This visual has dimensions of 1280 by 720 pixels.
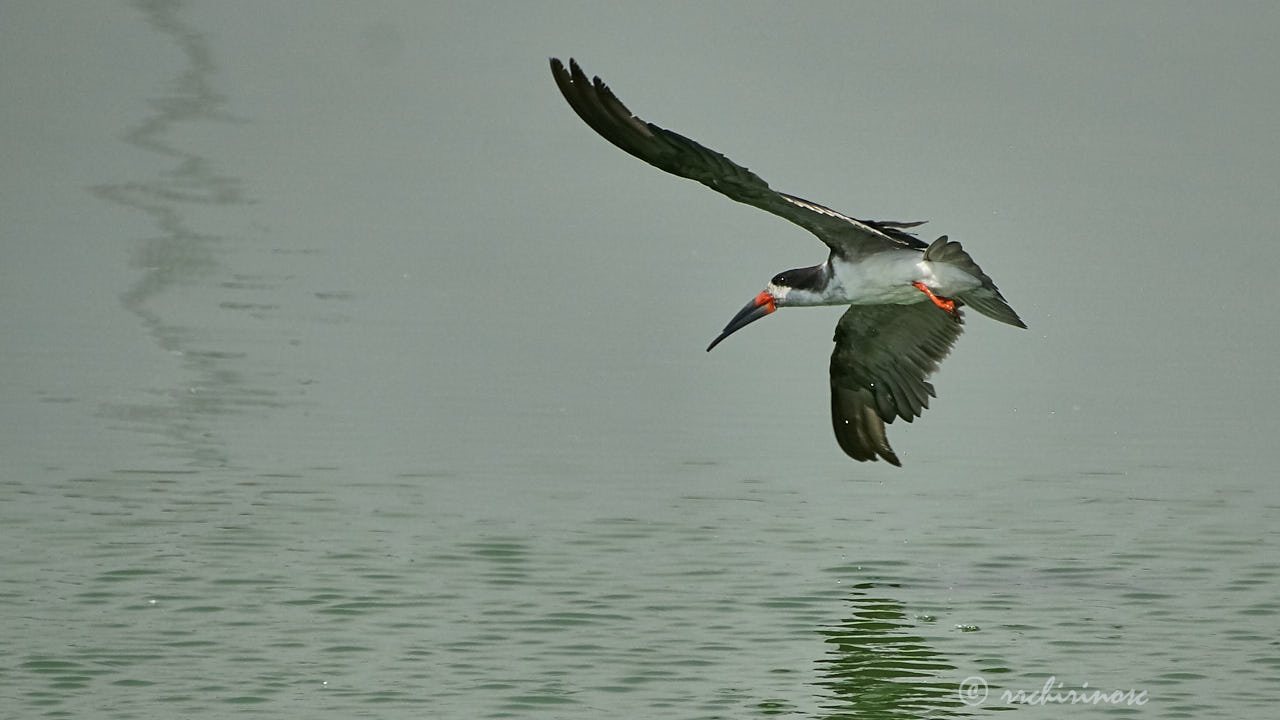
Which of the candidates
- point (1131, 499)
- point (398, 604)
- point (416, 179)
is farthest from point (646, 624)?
point (416, 179)

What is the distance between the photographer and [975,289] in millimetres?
10547

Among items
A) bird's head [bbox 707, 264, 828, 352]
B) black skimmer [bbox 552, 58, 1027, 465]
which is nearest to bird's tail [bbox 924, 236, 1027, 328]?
black skimmer [bbox 552, 58, 1027, 465]

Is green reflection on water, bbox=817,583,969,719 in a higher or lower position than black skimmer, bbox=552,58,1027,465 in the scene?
lower

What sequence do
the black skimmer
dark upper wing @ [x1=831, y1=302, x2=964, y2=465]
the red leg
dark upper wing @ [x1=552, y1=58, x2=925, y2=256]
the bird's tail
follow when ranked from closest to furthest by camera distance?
dark upper wing @ [x1=552, y1=58, x2=925, y2=256] < the black skimmer < the bird's tail < the red leg < dark upper wing @ [x1=831, y1=302, x2=964, y2=465]

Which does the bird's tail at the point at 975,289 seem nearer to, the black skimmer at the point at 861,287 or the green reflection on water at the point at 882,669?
the black skimmer at the point at 861,287

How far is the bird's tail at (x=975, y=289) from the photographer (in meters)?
10.3

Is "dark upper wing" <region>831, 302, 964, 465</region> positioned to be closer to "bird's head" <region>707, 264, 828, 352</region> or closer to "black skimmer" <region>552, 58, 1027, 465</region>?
"black skimmer" <region>552, 58, 1027, 465</region>

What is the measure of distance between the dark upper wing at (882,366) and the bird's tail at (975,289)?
83cm

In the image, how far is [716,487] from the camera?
41.3 feet

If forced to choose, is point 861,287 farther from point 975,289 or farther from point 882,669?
point 882,669

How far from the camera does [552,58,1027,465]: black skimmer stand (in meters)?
9.20

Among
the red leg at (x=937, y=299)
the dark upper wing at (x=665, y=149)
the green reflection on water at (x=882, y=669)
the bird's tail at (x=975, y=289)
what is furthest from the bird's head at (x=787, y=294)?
the green reflection on water at (x=882, y=669)

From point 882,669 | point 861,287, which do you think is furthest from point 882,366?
point 882,669

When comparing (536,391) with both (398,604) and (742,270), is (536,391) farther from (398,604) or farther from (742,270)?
(398,604)
